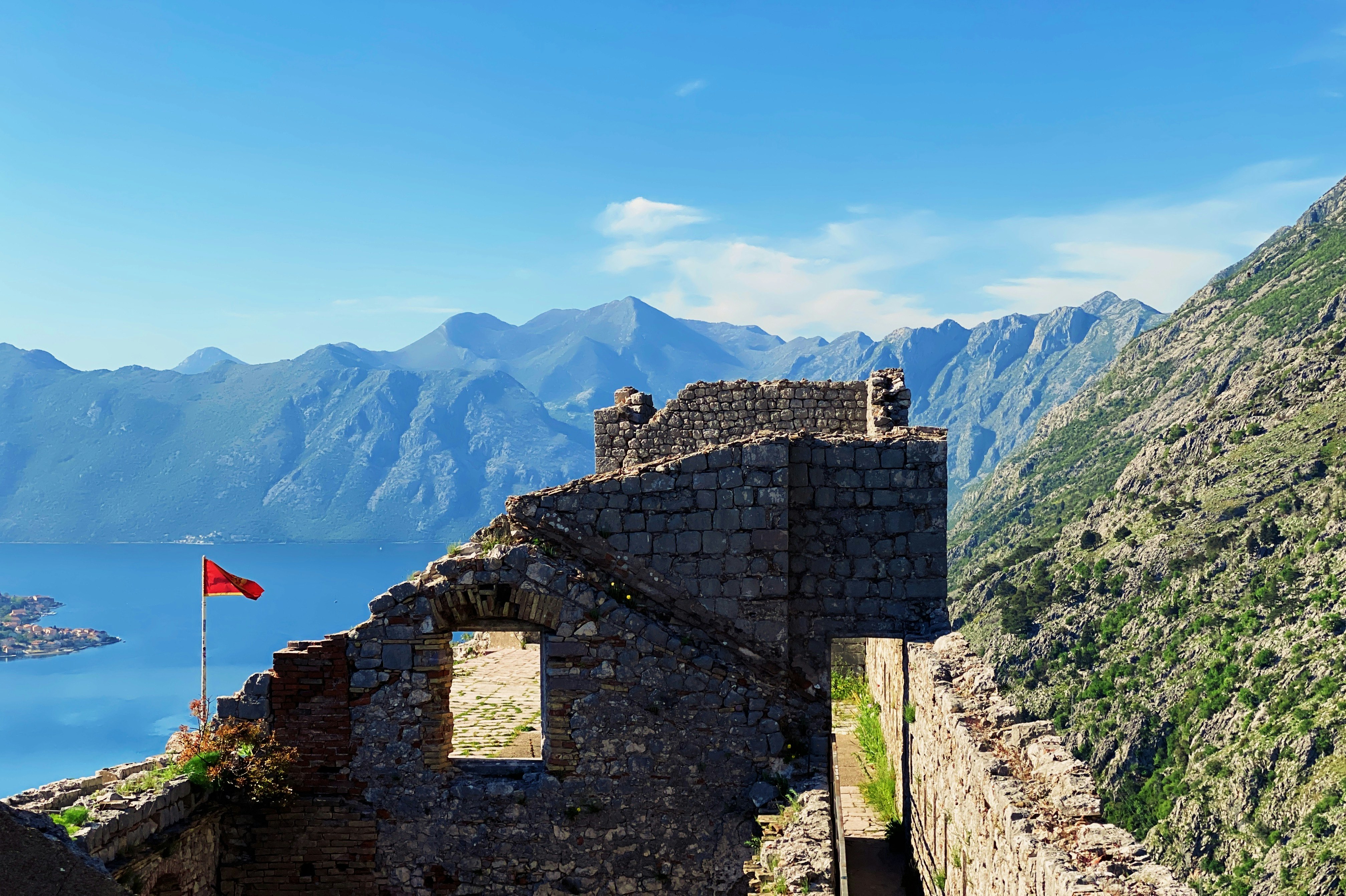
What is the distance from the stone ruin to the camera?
29.9 ft

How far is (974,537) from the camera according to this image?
97312mm

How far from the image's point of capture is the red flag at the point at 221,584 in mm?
10195

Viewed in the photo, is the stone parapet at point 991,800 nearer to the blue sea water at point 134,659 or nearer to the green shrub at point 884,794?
the green shrub at point 884,794

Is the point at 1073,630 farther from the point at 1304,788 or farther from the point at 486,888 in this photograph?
the point at 486,888

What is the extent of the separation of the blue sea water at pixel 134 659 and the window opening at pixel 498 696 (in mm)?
40450

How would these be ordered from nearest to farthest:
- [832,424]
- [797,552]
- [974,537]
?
[797,552] → [832,424] → [974,537]

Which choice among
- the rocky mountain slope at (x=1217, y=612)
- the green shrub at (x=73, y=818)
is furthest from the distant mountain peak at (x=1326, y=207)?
the green shrub at (x=73, y=818)

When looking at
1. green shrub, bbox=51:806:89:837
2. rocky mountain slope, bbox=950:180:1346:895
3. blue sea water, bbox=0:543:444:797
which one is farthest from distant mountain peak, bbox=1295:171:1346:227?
green shrub, bbox=51:806:89:837

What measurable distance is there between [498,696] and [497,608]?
Result: 11.7ft

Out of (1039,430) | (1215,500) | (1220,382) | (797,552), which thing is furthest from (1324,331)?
(797,552)

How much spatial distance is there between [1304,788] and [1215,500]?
2099cm

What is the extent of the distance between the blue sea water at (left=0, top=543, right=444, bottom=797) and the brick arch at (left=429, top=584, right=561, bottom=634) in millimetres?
46094

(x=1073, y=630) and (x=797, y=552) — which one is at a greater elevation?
(x=797, y=552)

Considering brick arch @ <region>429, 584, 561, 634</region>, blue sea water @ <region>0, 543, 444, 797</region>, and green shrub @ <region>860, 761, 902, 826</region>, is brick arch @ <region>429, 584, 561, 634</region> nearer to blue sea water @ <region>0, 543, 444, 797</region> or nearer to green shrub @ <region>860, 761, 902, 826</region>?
green shrub @ <region>860, 761, 902, 826</region>
